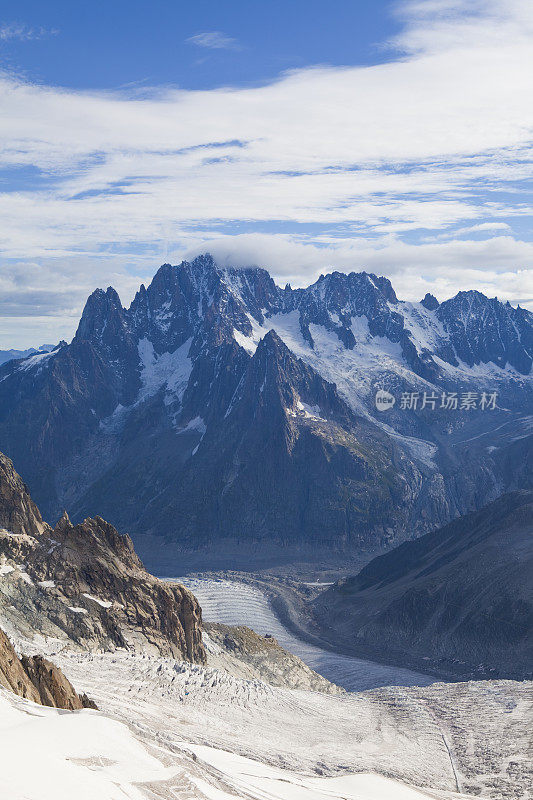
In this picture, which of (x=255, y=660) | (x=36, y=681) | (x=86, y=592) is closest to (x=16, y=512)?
(x=86, y=592)

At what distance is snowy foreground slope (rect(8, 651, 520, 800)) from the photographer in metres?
50.4

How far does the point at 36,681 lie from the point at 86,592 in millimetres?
57885

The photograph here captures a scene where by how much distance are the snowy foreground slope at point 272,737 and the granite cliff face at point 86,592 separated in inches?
363

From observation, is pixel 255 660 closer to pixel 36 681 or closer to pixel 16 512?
pixel 16 512

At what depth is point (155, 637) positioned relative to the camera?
126 m

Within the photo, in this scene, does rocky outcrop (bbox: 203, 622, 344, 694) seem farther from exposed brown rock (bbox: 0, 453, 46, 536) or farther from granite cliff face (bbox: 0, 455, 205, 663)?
exposed brown rock (bbox: 0, 453, 46, 536)

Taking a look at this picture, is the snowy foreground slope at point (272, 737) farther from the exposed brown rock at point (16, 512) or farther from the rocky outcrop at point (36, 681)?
the exposed brown rock at point (16, 512)

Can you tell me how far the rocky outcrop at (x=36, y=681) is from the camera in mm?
64375

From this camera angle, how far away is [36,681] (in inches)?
2719

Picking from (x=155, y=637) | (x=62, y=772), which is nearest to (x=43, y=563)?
(x=155, y=637)

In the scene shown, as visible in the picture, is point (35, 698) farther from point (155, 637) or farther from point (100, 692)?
point (155, 637)

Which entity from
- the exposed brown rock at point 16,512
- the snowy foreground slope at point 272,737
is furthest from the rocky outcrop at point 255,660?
the exposed brown rock at point 16,512

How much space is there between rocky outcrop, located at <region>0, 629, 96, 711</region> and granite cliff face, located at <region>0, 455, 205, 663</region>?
38601mm

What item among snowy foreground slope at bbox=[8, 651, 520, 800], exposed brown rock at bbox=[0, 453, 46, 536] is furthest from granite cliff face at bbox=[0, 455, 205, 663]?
snowy foreground slope at bbox=[8, 651, 520, 800]
